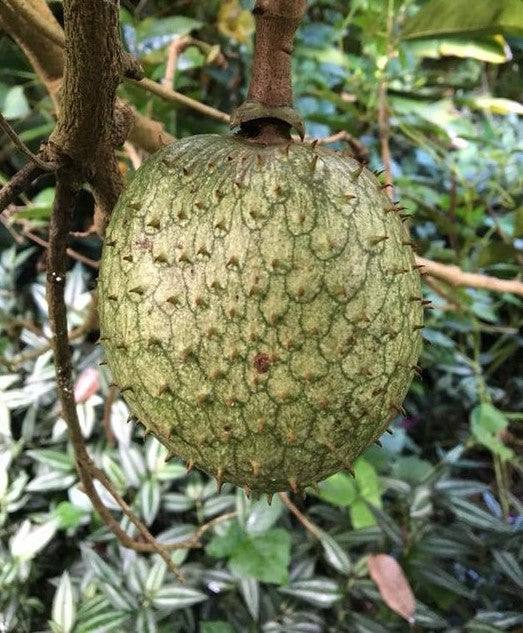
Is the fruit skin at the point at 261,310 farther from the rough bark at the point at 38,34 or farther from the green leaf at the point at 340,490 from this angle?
the green leaf at the point at 340,490

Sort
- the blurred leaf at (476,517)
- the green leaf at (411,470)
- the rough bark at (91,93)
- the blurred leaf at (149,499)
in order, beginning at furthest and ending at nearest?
1. the green leaf at (411,470)
2. the blurred leaf at (476,517)
3. the blurred leaf at (149,499)
4. the rough bark at (91,93)

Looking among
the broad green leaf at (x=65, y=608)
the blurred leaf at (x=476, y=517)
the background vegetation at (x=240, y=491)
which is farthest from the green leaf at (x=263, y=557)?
the blurred leaf at (x=476, y=517)

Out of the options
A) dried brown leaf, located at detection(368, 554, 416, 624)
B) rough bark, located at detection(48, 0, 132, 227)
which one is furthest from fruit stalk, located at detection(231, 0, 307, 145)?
dried brown leaf, located at detection(368, 554, 416, 624)

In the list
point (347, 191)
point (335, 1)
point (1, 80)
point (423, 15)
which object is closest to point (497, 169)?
point (335, 1)

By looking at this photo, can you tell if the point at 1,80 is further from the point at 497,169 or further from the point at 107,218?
the point at 497,169

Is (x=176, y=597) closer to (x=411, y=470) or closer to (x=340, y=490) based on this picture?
(x=340, y=490)

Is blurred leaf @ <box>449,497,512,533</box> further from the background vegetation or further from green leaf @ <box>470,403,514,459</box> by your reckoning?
green leaf @ <box>470,403,514,459</box>

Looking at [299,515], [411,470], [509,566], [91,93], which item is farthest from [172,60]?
[509,566]

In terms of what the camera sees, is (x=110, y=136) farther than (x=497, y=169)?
No
